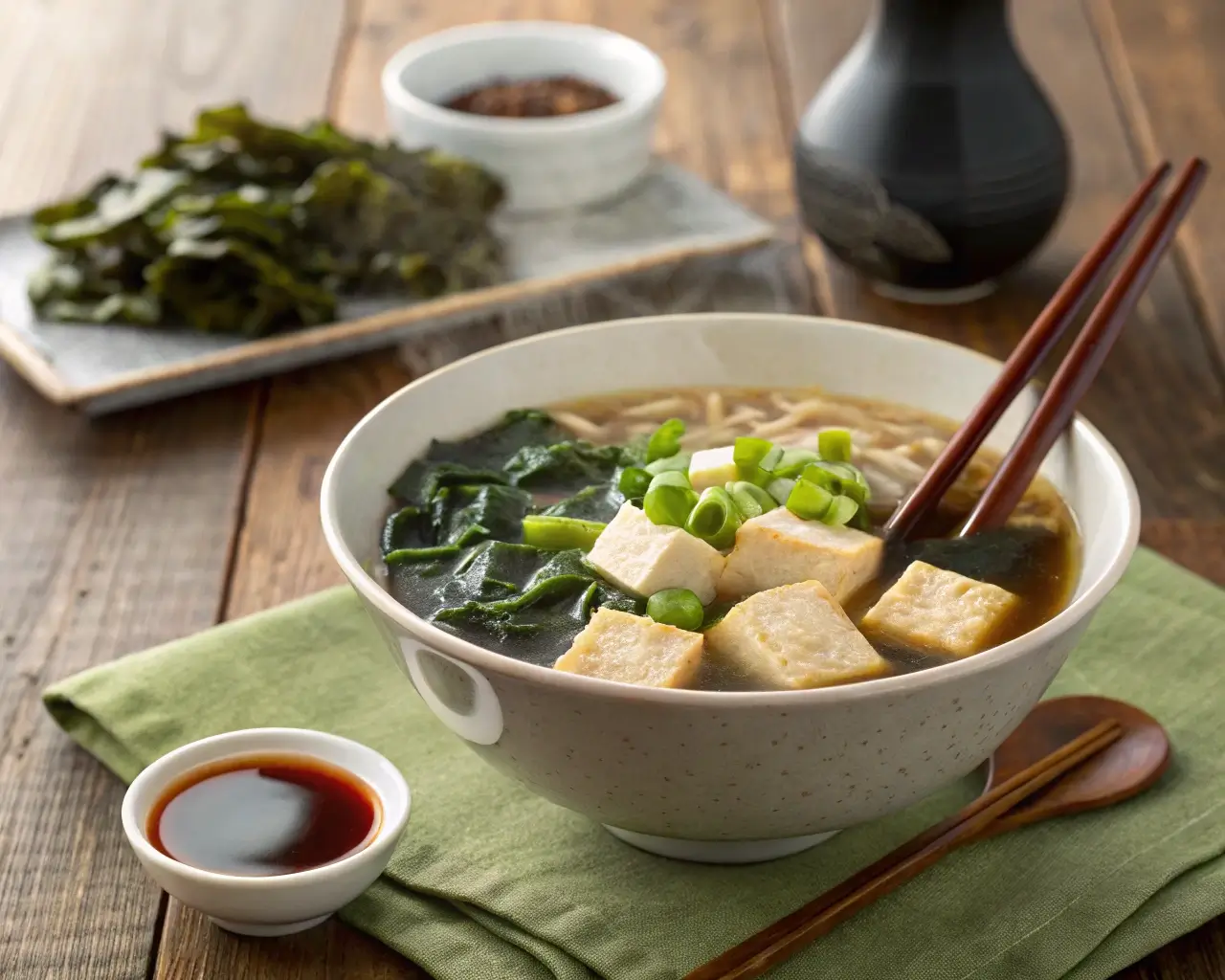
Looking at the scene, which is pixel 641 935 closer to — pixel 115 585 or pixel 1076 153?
pixel 115 585

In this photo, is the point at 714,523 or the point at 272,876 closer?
the point at 272,876

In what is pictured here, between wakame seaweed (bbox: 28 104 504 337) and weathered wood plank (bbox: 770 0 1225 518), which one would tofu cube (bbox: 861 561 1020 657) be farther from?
wakame seaweed (bbox: 28 104 504 337)

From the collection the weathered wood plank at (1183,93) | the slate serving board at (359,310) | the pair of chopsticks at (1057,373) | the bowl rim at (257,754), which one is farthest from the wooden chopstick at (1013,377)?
the slate serving board at (359,310)

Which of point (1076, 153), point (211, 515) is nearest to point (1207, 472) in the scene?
point (1076, 153)

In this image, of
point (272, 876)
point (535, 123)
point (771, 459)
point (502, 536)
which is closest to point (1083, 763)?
point (771, 459)

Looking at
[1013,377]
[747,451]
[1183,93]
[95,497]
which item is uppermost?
[1013,377]

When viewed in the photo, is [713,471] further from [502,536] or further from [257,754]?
[257,754]

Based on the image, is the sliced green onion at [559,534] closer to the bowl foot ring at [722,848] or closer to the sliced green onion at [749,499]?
the sliced green onion at [749,499]
